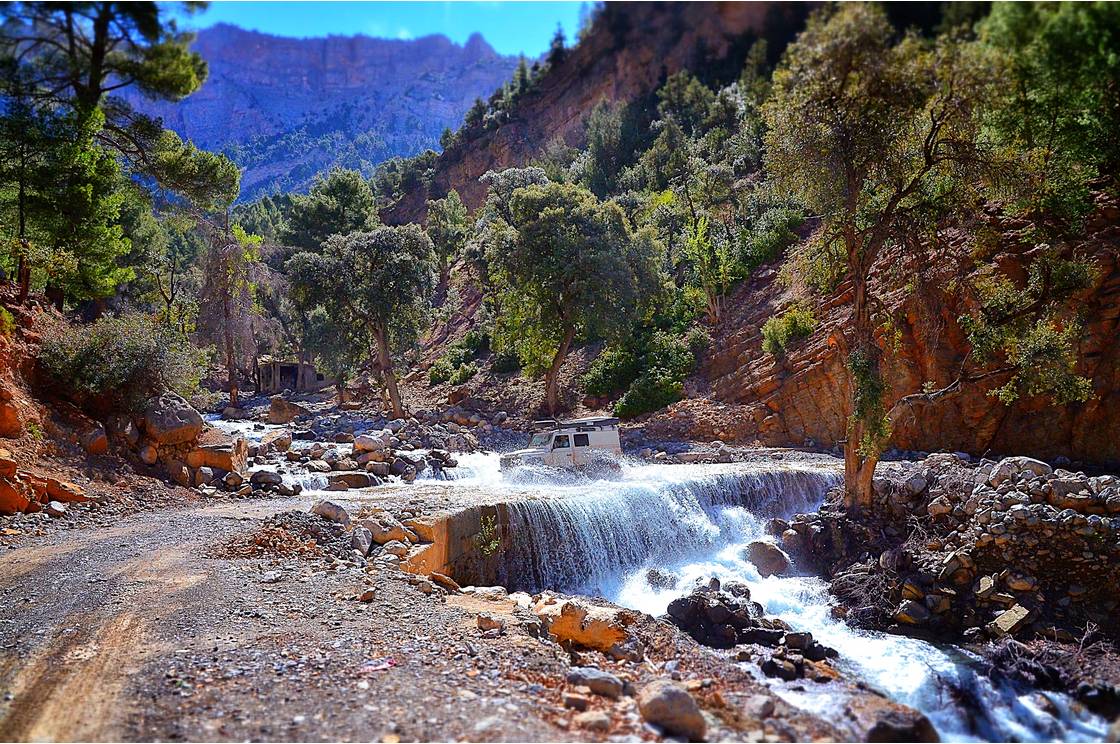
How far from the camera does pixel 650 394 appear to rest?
2584cm

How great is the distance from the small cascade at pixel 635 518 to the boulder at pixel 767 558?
1280 mm

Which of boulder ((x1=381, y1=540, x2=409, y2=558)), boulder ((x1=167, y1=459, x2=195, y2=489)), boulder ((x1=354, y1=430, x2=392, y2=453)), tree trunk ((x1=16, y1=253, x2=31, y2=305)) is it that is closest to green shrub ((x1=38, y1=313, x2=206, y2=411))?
tree trunk ((x1=16, y1=253, x2=31, y2=305))

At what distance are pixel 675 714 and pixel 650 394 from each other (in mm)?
20721

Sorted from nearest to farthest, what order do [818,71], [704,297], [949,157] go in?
[818,71], [949,157], [704,297]

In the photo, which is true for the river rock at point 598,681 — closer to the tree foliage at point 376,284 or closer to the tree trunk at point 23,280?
the tree trunk at point 23,280

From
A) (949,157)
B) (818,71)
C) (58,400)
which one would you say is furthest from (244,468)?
(949,157)

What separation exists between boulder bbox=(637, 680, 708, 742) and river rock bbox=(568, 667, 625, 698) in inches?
18.9

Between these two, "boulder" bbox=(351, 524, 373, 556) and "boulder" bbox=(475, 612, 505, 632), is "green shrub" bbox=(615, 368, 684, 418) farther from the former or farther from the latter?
"boulder" bbox=(475, 612, 505, 632)

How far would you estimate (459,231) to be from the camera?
5025 centimetres

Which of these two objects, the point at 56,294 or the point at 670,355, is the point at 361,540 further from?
the point at 670,355

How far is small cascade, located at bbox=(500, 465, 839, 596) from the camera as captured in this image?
507 inches

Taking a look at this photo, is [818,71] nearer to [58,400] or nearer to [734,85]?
[58,400]

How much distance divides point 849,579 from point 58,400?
16725mm

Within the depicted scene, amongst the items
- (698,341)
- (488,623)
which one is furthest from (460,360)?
(488,623)
